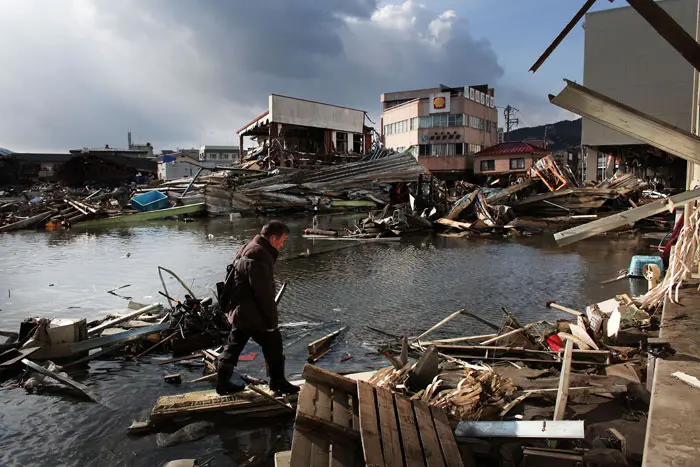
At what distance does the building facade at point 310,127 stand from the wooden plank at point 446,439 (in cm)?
2753

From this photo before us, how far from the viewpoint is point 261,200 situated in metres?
27.8

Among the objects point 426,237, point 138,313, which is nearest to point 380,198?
point 426,237

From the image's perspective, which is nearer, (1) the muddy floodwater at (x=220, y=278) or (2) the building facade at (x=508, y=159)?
(1) the muddy floodwater at (x=220, y=278)

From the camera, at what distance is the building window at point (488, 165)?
1854 inches

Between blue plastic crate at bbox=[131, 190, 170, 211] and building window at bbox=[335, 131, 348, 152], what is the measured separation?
1237 centimetres

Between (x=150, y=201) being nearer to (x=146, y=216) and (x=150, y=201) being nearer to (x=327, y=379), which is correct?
(x=146, y=216)

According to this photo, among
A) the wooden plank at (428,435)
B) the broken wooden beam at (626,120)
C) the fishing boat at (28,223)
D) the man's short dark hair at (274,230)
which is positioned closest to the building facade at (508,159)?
the fishing boat at (28,223)

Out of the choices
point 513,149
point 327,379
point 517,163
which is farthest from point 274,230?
point 513,149

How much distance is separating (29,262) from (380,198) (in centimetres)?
2023

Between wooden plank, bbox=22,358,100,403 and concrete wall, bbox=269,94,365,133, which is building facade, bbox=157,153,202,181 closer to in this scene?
concrete wall, bbox=269,94,365,133

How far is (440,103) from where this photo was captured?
50562 millimetres

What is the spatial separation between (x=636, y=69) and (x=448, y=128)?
23.7 meters

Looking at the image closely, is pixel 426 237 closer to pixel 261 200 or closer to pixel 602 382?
pixel 261 200

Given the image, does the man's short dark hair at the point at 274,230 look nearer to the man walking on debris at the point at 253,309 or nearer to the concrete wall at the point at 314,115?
the man walking on debris at the point at 253,309
